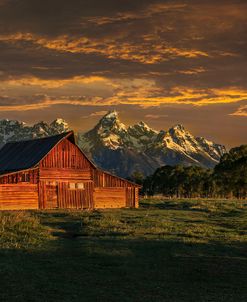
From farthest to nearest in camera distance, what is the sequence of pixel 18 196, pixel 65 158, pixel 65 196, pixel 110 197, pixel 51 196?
pixel 110 197 → pixel 65 158 → pixel 65 196 → pixel 51 196 → pixel 18 196

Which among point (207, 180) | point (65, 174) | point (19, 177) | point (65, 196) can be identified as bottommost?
point (65, 196)

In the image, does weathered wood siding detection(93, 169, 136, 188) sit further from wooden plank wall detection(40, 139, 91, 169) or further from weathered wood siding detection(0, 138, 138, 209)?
wooden plank wall detection(40, 139, 91, 169)

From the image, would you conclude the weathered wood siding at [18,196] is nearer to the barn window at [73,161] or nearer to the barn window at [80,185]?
the barn window at [80,185]

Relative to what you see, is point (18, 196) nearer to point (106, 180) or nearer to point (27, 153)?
point (27, 153)

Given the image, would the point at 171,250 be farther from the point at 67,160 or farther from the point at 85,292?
the point at 67,160

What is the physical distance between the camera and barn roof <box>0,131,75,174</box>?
6297 centimetres

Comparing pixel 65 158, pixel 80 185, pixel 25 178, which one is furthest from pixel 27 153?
pixel 80 185

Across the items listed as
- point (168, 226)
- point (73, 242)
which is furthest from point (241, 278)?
point (168, 226)

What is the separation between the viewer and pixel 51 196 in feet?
204

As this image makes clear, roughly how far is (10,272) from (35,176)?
41.1m

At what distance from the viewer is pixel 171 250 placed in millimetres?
27375

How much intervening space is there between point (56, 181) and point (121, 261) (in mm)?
39295

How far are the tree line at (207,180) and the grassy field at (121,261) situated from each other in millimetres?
69314

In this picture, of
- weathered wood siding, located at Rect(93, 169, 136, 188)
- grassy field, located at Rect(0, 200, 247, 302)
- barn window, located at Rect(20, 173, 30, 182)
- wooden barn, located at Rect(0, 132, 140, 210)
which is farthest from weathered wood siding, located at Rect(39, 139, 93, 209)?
grassy field, located at Rect(0, 200, 247, 302)
